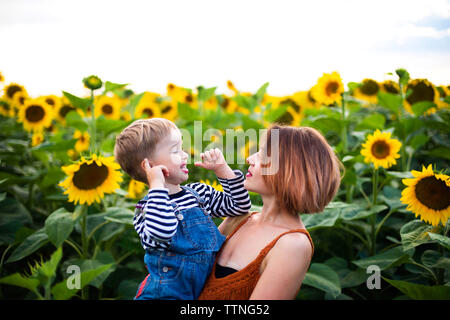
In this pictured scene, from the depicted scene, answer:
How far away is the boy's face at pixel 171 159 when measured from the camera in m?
1.35

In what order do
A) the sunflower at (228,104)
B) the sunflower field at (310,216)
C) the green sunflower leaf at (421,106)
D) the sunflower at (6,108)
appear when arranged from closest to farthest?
the sunflower field at (310,216) < the green sunflower leaf at (421,106) < the sunflower at (6,108) < the sunflower at (228,104)

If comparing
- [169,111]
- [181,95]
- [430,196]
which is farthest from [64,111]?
[430,196]

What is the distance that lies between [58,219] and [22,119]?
170 cm

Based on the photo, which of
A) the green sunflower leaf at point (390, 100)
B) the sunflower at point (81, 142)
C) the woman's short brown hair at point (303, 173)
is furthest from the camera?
the sunflower at point (81, 142)

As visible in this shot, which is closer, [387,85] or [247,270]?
[247,270]

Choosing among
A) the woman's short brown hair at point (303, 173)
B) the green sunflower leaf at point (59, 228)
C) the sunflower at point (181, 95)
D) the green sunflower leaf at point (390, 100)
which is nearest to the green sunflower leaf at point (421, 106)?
the green sunflower leaf at point (390, 100)

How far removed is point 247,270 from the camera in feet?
3.96

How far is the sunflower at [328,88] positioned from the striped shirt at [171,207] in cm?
148

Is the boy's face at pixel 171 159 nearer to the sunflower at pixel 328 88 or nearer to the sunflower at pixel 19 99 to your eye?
the sunflower at pixel 328 88

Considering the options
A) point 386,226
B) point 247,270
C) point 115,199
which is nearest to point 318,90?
point 386,226

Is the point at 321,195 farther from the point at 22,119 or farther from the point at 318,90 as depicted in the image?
the point at 22,119

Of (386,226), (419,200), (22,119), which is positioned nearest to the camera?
(419,200)

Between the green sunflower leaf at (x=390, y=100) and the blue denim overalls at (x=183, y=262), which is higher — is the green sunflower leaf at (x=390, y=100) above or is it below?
above
